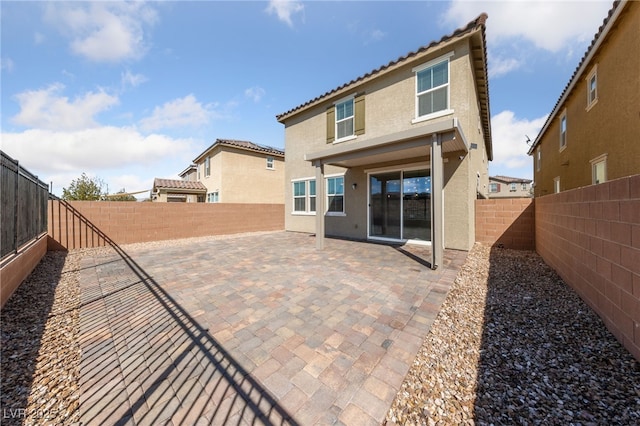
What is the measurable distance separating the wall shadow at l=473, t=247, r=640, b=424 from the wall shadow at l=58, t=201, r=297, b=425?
178 cm

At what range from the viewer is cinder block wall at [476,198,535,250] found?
7.73 m

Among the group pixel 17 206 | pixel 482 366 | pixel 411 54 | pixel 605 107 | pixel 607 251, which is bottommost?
pixel 482 366

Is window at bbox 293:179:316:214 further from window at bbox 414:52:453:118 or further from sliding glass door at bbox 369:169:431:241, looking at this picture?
window at bbox 414:52:453:118

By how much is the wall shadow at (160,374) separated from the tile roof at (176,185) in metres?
16.0

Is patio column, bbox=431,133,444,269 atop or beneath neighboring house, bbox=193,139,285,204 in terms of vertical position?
beneath

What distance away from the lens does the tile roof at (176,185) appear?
17.6m

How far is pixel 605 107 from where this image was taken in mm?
7465

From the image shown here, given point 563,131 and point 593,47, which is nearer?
point 593,47

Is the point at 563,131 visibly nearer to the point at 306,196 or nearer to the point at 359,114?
the point at 359,114

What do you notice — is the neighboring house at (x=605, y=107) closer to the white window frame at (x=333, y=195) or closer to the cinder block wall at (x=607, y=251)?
the cinder block wall at (x=607, y=251)

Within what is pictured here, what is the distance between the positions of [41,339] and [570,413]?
17.4ft

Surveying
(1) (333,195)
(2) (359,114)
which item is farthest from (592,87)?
(1) (333,195)

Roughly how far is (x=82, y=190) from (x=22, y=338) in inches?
795

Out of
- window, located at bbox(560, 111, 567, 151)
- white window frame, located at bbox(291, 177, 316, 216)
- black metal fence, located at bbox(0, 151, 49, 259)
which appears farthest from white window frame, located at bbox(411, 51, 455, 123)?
black metal fence, located at bbox(0, 151, 49, 259)
